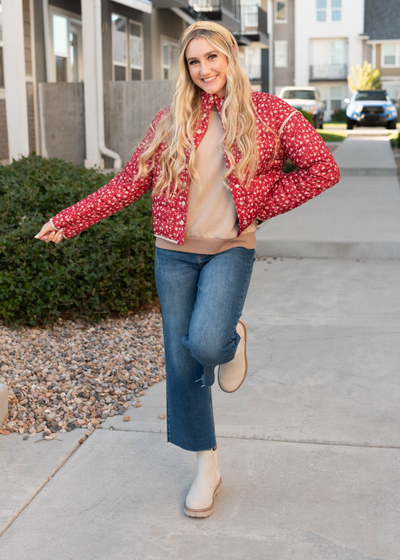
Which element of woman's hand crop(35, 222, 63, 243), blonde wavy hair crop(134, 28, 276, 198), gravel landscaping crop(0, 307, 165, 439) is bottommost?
gravel landscaping crop(0, 307, 165, 439)

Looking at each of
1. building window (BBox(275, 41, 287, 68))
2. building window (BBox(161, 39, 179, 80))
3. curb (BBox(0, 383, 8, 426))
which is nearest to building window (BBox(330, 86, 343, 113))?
building window (BBox(275, 41, 287, 68))

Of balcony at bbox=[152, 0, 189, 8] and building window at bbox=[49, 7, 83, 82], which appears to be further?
balcony at bbox=[152, 0, 189, 8]

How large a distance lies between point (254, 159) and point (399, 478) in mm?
1470

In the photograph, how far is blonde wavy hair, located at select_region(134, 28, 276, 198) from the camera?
2574 millimetres

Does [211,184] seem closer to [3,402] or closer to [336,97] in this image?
[3,402]

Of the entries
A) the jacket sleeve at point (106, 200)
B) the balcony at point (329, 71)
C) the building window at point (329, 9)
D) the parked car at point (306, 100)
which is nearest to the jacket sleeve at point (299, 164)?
the jacket sleeve at point (106, 200)

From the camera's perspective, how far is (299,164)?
267 centimetres

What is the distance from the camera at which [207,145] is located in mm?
2646

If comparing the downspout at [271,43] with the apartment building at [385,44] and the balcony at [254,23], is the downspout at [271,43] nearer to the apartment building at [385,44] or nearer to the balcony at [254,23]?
the apartment building at [385,44]

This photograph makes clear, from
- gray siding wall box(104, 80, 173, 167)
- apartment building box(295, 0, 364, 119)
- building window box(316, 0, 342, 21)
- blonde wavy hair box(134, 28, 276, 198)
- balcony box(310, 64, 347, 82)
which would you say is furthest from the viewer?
balcony box(310, 64, 347, 82)

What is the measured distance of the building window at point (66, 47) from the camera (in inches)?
491

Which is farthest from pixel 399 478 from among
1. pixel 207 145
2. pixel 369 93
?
pixel 369 93

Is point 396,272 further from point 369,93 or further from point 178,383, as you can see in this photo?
point 369,93

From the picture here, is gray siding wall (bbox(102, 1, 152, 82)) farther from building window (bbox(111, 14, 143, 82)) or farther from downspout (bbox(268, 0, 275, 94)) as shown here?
downspout (bbox(268, 0, 275, 94))
